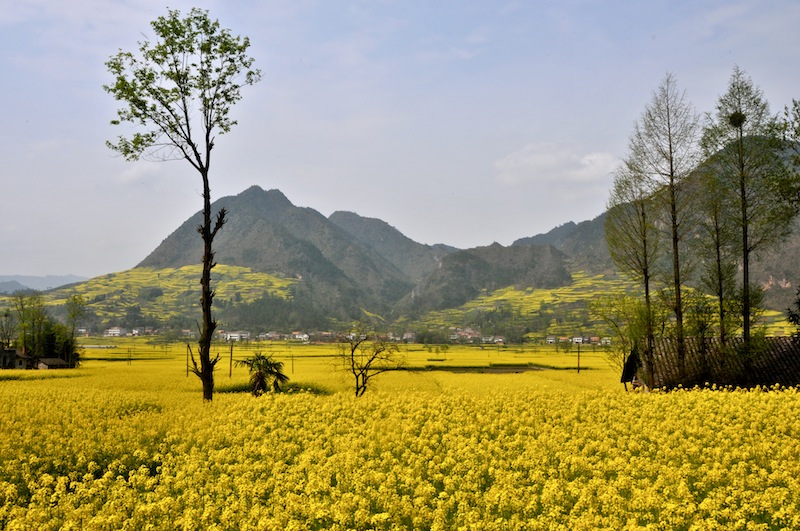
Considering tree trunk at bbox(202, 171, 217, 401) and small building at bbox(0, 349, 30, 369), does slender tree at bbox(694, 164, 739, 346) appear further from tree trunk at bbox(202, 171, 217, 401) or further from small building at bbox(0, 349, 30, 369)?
small building at bbox(0, 349, 30, 369)

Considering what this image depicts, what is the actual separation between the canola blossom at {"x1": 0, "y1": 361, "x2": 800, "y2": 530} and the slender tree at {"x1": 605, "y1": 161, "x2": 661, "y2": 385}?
11.7 metres

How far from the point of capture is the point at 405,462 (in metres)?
14.6

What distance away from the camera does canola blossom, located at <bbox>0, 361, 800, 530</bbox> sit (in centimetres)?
988

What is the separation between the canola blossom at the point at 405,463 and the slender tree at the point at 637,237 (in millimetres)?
11655

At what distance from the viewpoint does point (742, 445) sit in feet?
49.6

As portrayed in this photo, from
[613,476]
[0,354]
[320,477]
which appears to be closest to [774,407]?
[613,476]

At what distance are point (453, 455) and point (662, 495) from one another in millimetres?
4978

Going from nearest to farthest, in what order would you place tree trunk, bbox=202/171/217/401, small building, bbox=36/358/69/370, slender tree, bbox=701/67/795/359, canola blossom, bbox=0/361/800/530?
canola blossom, bbox=0/361/800/530, tree trunk, bbox=202/171/217/401, slender tree, bbox=701/67/795/359, small building, bbox=36/358/69/370

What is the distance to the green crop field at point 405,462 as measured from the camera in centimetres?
988

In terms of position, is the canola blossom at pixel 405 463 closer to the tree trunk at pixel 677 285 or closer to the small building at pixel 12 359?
the tree trunk at pixel 677 285

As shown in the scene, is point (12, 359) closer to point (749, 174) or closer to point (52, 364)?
point (52, 364)

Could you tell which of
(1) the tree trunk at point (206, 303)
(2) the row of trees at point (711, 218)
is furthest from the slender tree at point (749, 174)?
(1) the tree trunk at point (206, 303)

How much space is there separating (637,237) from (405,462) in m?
27.1

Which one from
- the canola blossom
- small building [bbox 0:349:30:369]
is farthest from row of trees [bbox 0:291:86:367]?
the canola blossom
